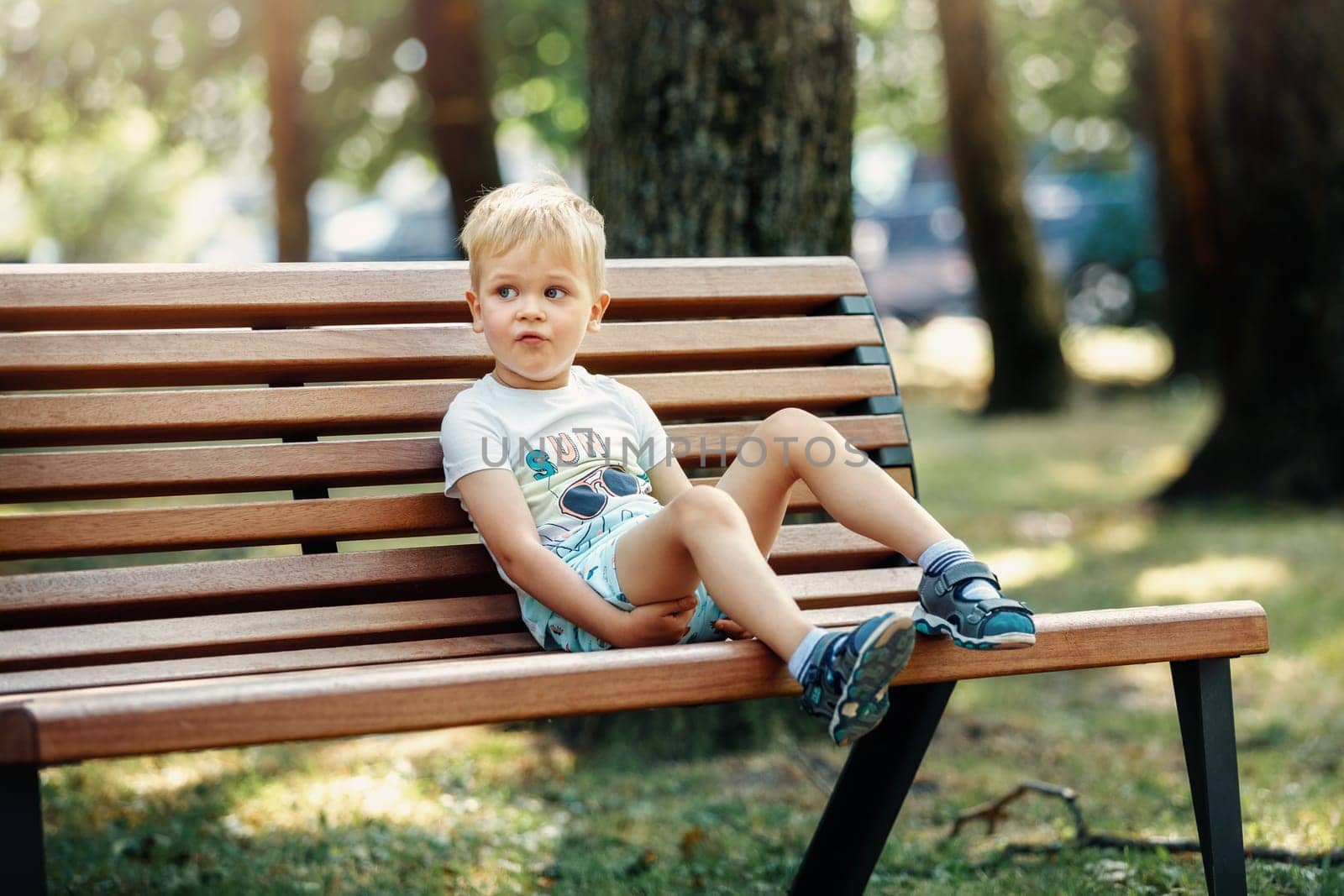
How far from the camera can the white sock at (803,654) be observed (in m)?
2.13

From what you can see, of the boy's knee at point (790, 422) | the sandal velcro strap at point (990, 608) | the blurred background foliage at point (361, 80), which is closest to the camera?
the sandal velcro strap at point (990, 608)

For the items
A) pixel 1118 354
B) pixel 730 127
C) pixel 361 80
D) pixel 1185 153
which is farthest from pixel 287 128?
pixel 1118 354

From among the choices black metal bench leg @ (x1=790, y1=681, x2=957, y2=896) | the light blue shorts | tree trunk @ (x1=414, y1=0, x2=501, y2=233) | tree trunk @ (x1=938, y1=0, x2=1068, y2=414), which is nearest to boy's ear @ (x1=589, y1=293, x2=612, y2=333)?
the light blue shorts

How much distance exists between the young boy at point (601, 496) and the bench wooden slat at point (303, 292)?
0.57 ft

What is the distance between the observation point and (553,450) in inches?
107

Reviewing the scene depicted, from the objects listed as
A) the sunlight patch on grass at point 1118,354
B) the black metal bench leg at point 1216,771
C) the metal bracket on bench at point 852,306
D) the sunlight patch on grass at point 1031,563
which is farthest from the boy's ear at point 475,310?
the sunlight patch on grass at point 1118,354

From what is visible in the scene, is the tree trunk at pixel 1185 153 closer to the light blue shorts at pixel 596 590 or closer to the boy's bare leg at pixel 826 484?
the boy's bare leg at pixel 826 484

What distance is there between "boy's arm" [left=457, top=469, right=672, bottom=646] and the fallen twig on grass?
1.28 meters

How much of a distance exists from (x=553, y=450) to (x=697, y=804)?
1.30 metres

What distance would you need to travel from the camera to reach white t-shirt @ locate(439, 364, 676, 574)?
2.68 meters

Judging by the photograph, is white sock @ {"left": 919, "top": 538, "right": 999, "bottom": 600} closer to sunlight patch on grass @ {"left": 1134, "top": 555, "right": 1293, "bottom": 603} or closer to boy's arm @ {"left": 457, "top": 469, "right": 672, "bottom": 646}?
boy's arm @ {"left": 457, "top": 469, "right": 672, "bottom": 646}

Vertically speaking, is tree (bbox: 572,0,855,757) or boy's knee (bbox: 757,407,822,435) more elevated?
tree (bbox: 572,0,855,757)

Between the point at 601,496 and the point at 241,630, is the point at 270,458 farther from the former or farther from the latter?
the point at 601,496

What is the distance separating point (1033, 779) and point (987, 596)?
1829 millimetres
